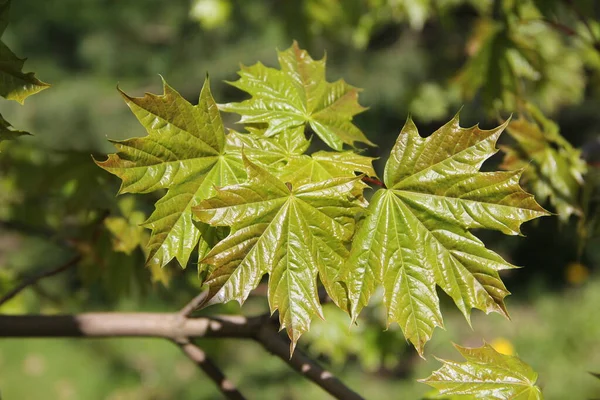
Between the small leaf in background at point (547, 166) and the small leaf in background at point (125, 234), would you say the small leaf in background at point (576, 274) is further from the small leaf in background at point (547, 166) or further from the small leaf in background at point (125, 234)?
the small leaf in background at point (125, 234)

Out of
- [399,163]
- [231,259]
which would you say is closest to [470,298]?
[399,163]

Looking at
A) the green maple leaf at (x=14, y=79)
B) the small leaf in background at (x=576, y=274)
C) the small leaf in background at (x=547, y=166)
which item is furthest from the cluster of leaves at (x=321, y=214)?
the small leaf in background at (x=576, y=274)

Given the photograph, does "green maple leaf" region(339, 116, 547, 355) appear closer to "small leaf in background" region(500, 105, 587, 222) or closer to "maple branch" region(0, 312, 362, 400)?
"maple branch" region(0, 312, 362, 400)

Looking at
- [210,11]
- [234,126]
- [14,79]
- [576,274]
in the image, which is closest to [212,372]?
[14,79]

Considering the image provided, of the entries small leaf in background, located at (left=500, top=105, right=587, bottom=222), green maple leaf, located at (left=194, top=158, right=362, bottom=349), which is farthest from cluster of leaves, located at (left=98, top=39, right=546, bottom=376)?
small leaf in background, located at (left=500, top=105, right=587, bottom=222)

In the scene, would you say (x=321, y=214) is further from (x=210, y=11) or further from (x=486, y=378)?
(x=210, y=11)

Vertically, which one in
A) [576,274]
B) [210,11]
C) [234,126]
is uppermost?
[210,11]
